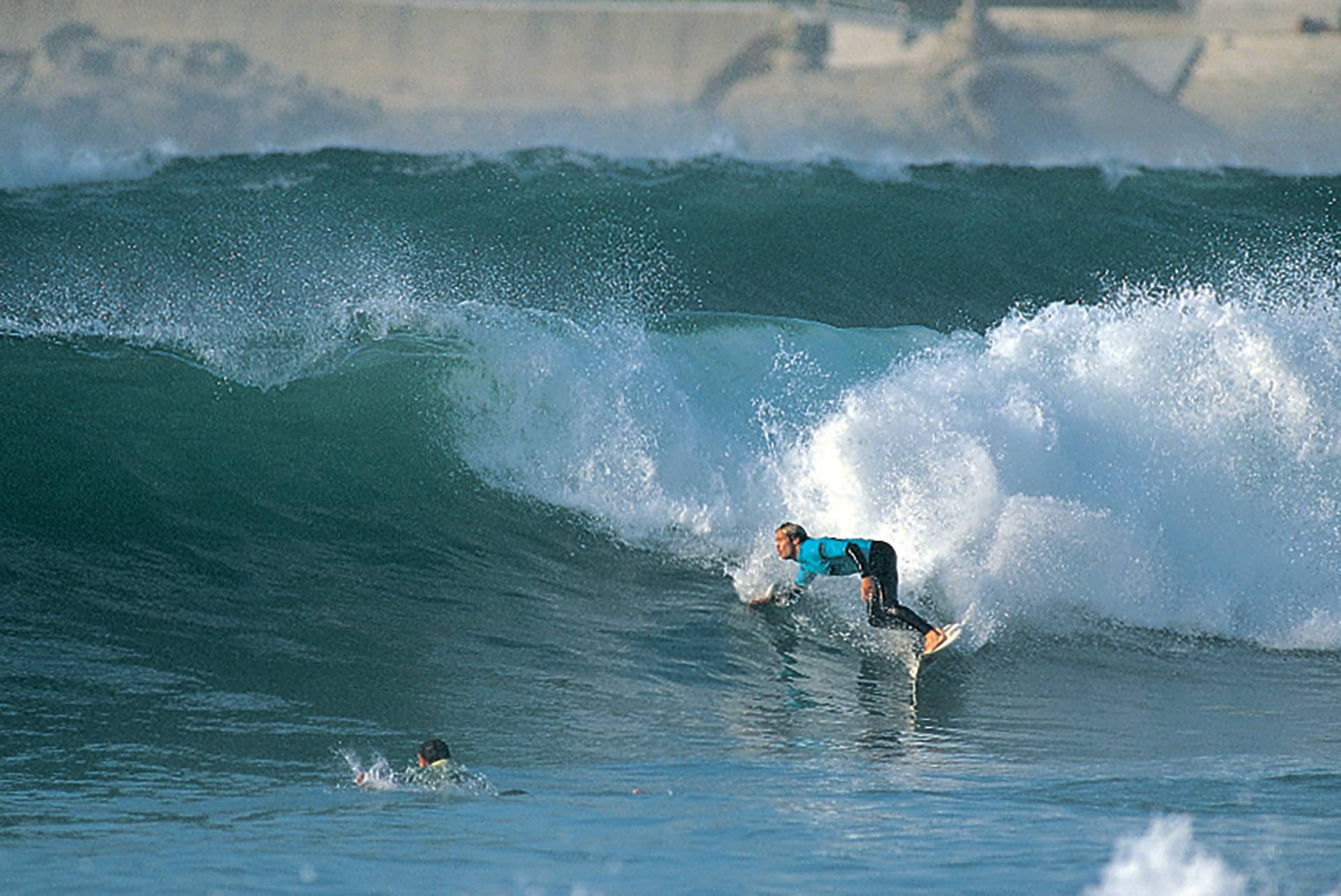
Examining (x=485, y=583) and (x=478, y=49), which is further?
(x=478, y=49)

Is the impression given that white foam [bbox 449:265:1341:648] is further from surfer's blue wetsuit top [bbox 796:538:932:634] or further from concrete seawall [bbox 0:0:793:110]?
concrete seawall [bbox 0:0:793:110]

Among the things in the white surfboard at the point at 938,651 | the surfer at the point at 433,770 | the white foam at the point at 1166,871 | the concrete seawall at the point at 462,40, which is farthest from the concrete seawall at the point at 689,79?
the white foam at the point at 1166,871

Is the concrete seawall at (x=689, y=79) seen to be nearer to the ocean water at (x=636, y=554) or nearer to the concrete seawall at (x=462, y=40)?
the concrete seawall at (x=462, y=40)

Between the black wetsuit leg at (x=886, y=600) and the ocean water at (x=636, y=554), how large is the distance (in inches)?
11.7

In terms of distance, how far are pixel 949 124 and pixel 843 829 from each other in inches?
712

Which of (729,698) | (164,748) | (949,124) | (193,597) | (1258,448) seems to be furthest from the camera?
(949,124)

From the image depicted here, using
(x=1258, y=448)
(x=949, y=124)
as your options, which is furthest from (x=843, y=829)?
(x=949, y=124)

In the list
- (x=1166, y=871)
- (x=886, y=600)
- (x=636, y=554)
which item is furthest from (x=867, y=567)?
(x=1166, y=871)

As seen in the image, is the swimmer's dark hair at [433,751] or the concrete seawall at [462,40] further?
the concrete seawall at [462,40]

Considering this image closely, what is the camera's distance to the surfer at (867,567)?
26.5 feet

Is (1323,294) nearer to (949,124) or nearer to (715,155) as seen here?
(715,155)

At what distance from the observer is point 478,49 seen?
913 inches

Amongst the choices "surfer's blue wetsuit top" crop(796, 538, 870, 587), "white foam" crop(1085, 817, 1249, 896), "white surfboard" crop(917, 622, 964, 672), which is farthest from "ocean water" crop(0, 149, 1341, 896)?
"surfer's blue wetsuit top" crop(796, 538, 870, 587)

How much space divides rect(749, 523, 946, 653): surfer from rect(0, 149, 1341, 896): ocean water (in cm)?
31
